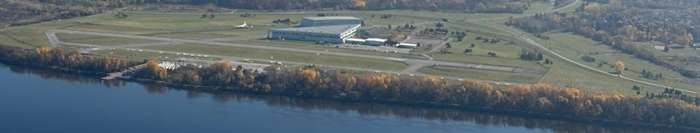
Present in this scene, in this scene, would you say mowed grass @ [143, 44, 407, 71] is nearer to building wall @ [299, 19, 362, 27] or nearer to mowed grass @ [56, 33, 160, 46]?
mowed grass @ [56, 33, 160, 46]

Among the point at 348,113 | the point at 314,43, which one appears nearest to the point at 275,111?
the point at 348,113

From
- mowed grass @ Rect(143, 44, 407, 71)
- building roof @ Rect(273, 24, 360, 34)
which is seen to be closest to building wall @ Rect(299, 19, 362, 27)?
building roof @ Rect(273, 24, 360, 34)

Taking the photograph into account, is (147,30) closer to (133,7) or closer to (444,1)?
(133,7)

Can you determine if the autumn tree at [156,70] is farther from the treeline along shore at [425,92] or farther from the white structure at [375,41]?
the white structure at [375,41]

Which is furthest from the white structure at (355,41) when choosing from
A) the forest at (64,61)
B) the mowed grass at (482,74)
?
the forest at (64,61)

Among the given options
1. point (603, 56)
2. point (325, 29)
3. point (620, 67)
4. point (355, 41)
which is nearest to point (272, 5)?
point (325, 29)
